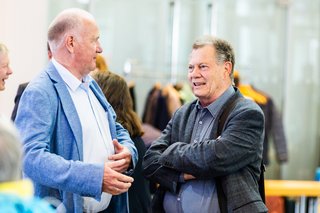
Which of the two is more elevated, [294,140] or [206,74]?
[206,74]

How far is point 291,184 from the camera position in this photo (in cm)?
452

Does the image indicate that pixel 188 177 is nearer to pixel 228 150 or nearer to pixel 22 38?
pixel 228 150

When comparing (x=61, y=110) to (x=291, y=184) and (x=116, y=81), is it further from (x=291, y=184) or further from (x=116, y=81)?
(x=291, y=184)

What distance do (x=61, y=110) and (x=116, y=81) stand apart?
2.45ft

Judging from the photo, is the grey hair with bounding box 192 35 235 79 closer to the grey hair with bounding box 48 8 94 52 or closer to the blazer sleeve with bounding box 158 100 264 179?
the blazer sleeve with bounding box 158 100 264 179

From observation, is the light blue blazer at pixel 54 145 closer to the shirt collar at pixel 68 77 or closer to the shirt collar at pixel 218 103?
the shirt collar at pixel 68 77

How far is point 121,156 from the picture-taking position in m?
2.61

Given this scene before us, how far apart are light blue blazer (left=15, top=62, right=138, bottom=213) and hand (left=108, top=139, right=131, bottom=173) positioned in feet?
0.53

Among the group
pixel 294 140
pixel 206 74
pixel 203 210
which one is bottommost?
pixel 294 140

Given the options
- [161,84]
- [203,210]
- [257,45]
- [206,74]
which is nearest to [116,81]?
[206,74]

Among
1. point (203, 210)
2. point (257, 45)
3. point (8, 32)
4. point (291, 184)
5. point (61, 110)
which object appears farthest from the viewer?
point (257, 45)

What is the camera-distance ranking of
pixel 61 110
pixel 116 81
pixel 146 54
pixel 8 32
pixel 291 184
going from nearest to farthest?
pixel 61 110 → pixel 116 81 → pixel 291 184 → pixel 8 32 → pixel 146 54

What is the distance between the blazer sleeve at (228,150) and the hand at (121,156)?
25 cm

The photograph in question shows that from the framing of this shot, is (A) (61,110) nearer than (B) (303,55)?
Yes
